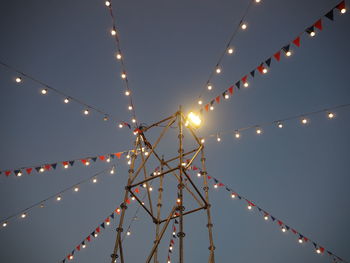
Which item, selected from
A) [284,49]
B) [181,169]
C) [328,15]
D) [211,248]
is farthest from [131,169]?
[328,15]

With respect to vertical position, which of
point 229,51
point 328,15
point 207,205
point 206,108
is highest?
point 229,51

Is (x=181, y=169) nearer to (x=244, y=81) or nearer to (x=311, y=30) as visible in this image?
(x=244, y=81)

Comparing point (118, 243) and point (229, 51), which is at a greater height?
point (229, 51)

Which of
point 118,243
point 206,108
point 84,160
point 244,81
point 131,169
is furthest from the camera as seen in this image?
point 84,160

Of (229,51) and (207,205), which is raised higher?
(229,51)

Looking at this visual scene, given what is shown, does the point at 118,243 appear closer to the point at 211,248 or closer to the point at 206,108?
the point at 211,248

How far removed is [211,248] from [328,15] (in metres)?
4.78

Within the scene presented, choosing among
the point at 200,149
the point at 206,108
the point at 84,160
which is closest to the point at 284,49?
the point at 206,108

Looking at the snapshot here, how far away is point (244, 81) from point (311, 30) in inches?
68.8

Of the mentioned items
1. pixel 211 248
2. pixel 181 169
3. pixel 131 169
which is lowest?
pixel 211 248

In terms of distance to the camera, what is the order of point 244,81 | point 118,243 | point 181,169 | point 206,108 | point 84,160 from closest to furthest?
1. point 118,243
2. point 181,169
3. point 244,81
4. point 206,108
5. point 84,160

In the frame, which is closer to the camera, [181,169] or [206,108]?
[181,169]

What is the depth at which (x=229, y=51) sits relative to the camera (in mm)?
5855

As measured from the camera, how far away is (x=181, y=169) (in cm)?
366
